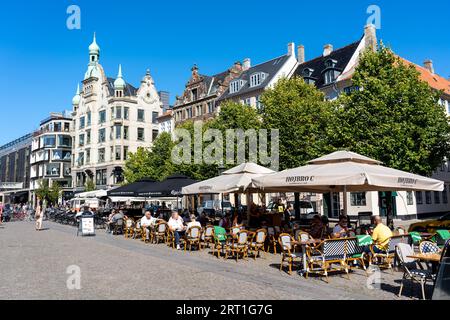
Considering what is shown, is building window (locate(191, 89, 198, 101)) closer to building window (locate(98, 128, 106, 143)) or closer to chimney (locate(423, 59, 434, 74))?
building window (locate(98, 128, 106, 143))

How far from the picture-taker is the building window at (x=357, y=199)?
33969 mm

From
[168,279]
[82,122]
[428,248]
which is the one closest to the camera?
[428,248]

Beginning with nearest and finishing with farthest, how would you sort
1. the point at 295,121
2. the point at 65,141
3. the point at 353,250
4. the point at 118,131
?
the point at 353,250, the point at 295,121, the point at 118,131, the point at 65,141

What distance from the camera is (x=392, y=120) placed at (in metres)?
22.8

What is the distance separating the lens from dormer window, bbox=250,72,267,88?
47.3 metres

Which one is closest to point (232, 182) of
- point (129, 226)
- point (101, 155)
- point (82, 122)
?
point (129, 226)

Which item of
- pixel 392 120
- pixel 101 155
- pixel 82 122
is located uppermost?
pixel 82 122

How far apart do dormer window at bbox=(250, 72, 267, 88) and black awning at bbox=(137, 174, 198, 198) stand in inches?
1103

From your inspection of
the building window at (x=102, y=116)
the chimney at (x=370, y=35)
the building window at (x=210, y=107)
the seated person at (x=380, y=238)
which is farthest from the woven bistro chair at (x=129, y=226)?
the building window at (x=102, y=116)

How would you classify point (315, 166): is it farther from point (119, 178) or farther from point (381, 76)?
point (119, 178)

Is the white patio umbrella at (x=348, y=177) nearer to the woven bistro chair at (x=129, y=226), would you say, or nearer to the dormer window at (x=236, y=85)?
the woven bistro chair at (x=129, y=226)

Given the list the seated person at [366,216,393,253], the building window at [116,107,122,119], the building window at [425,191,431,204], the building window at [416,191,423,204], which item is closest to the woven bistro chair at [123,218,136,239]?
the seated person at [366,216,393,253]

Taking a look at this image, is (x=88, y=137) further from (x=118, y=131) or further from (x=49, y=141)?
(x=49, y=141)

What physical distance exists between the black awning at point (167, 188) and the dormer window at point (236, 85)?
30.4 m
